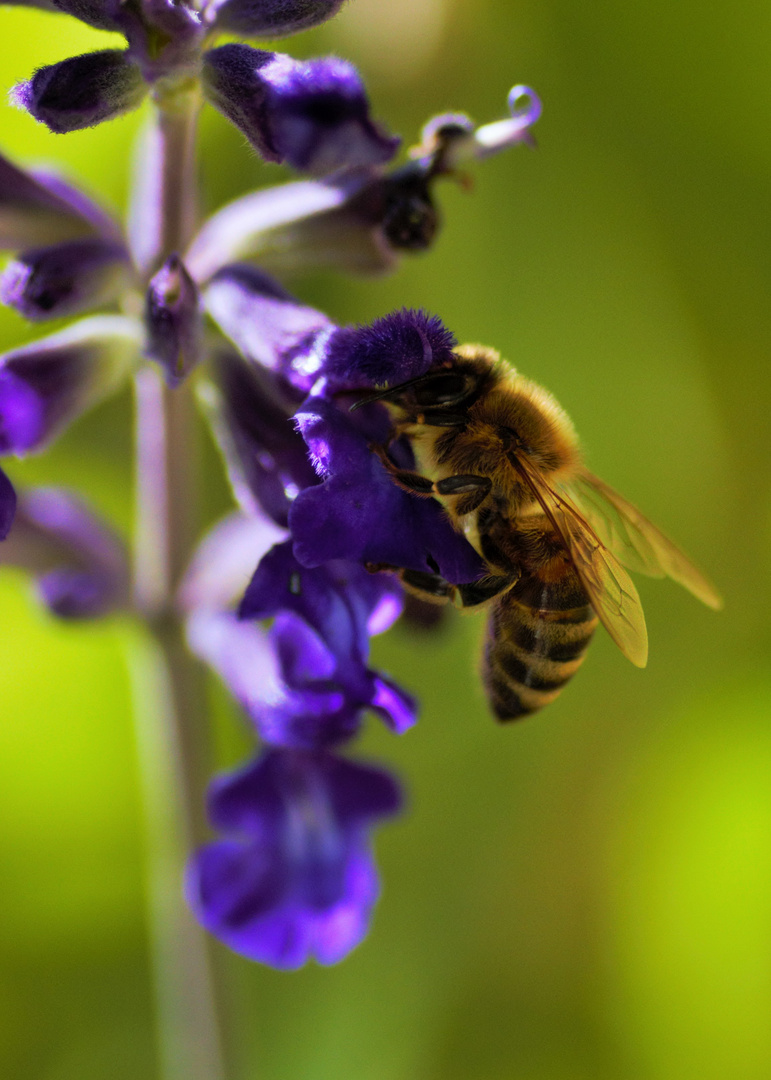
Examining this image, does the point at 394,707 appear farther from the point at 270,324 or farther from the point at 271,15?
the point at 271,15

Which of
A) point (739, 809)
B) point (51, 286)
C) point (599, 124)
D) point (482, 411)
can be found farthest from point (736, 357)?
point (51, 286)

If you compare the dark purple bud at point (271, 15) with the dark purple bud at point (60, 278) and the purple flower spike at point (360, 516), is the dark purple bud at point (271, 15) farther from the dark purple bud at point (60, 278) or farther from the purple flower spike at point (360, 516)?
the purple flower spike at point (360, 516)

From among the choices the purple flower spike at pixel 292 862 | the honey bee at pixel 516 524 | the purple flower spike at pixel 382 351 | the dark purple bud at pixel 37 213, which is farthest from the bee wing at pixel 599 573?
the dark purple bud at pixel 37 213

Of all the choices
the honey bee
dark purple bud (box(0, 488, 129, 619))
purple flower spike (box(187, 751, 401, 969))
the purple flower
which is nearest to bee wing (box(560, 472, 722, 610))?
the honey bee

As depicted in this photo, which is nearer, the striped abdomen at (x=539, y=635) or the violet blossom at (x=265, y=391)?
the violet blossom at (x=265, y=391)

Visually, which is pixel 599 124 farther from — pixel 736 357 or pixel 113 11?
pixel 113 11

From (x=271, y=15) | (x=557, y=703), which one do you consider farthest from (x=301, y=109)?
(x=557, y=703)

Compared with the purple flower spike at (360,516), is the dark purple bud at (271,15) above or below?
above
